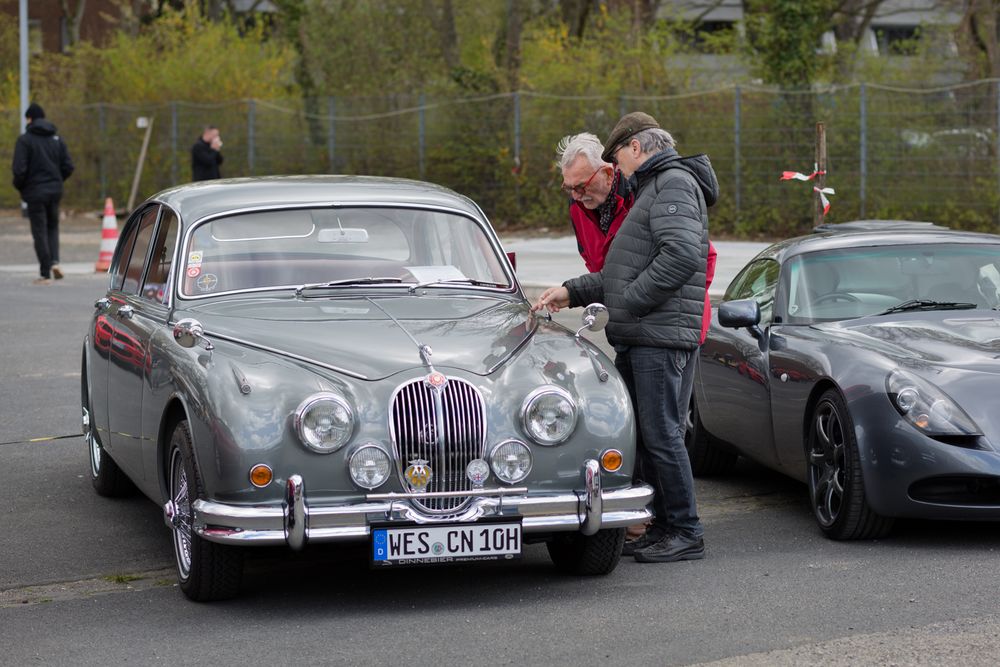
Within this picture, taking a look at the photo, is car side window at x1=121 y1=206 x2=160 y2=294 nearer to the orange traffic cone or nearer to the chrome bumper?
the chrome bumper

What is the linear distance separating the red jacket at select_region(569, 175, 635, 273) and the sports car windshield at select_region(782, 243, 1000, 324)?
118 cm

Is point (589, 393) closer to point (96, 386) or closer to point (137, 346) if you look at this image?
point (137, 346)

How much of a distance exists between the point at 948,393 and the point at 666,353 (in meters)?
1.19

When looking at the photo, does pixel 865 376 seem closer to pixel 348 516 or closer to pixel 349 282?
pixel 349 282

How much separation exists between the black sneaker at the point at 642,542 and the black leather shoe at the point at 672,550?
3cm

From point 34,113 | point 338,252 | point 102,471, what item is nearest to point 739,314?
point 338,252

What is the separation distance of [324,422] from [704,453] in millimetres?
3405

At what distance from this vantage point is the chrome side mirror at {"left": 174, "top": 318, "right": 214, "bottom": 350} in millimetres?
6086

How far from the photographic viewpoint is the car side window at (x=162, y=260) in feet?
22.9

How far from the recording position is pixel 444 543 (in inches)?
218

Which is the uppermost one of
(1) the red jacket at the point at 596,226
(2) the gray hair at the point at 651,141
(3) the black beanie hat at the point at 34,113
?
(2) the gray hair at the point at 651,141

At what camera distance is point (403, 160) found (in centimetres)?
3002

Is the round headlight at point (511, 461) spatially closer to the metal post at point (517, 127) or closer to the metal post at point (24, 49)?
the metal post at point (517, 127)

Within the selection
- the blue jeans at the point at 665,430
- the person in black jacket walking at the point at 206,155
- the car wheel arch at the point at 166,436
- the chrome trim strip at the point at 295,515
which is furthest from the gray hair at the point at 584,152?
the person in black jacket walking at the point at 206,155
